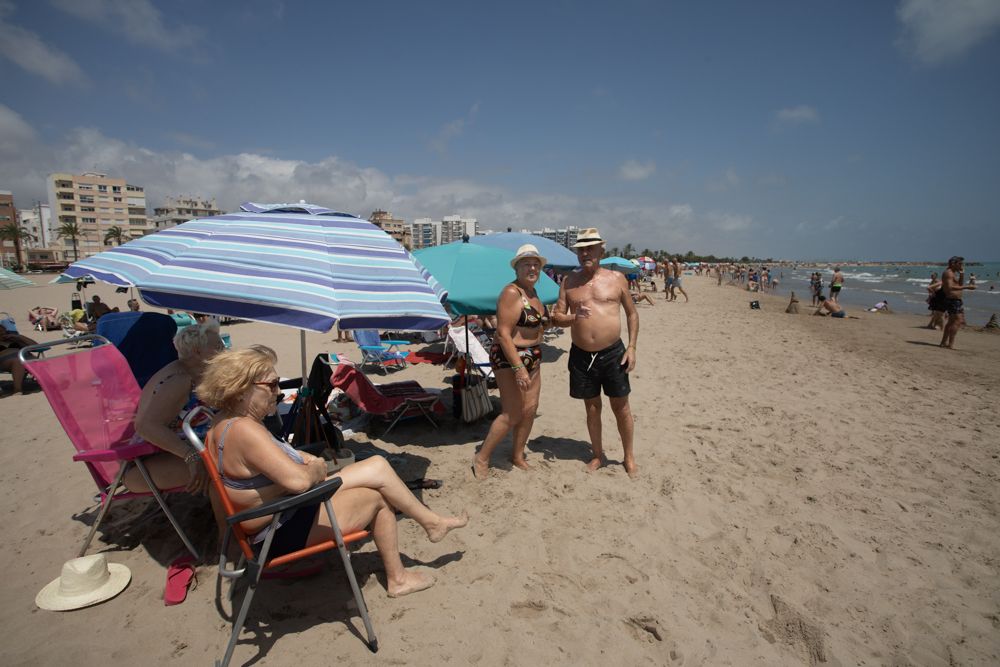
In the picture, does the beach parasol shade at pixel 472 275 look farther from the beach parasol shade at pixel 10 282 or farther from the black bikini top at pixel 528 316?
the beach parasol shade at pixel 10 282

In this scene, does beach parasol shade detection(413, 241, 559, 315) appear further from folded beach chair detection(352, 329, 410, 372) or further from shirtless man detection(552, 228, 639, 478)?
folded beach chair detection(352, 329, 410, 372)

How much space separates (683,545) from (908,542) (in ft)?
4.88

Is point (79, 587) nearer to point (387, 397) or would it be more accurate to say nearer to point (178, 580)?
point (178, 580)

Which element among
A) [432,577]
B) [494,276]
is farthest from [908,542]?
[494,276]

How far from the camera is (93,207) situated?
3012 inches

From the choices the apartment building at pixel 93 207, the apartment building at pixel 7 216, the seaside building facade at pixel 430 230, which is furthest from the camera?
the seaside building facade at pixel 430 230

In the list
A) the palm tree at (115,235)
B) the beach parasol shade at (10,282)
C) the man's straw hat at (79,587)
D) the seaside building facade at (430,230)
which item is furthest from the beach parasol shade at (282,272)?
the seaside building facade at (430,230)

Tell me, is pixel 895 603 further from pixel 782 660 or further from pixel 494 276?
pixel 494 276

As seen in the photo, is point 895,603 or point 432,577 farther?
point 432,577

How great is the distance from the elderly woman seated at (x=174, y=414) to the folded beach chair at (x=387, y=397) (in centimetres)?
169

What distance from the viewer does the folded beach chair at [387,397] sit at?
4512 mm

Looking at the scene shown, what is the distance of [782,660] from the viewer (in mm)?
2133

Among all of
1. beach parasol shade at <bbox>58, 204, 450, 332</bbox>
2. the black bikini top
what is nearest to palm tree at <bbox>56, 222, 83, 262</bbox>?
beach parasol shade at <bbox>58, 204, 450, 332</bbox>

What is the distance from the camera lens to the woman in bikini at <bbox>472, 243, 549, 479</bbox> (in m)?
3.57
